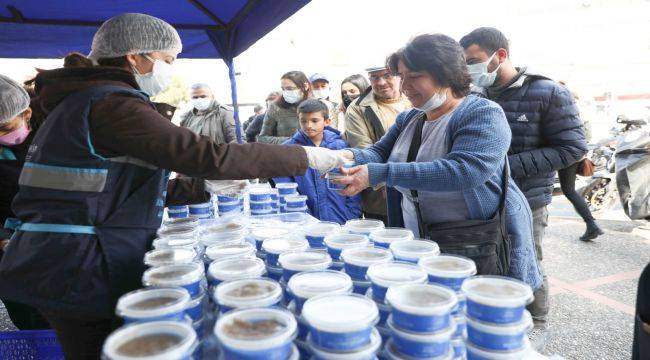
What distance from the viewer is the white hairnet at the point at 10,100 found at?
8.43 feet

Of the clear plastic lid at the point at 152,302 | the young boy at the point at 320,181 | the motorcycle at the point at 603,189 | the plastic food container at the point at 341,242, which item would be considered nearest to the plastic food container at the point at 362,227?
the plastic food container at the point at 341,242

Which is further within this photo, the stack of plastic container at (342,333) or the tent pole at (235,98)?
the tent pole at (235,98)

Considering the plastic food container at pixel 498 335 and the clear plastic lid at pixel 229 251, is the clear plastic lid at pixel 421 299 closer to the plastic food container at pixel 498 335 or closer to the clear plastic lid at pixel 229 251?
the plastic food container at pixel 498 335

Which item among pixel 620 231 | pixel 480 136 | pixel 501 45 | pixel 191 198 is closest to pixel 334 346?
pixel 480 136

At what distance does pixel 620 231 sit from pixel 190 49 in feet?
22.6

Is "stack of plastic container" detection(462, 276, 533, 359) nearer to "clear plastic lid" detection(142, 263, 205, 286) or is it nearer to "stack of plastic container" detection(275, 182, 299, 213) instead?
"clear plastic lid" detection(142, 263, 205, 286)

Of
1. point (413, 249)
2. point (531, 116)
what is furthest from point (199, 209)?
point (531, 116)

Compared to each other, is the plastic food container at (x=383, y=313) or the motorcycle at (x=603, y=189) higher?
the plastic food container at (x=383, y=313)

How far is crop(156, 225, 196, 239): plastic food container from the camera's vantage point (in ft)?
6.59

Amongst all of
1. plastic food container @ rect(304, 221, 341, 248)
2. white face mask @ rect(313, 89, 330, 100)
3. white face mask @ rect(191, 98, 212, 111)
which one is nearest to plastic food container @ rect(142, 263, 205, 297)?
plastic food container @ rect(304, 221, 341, 248)

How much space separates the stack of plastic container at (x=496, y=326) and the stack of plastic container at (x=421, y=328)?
0.06m

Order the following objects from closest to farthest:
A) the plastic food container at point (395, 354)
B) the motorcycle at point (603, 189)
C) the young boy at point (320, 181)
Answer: the plastic food container at point (395, 354), the young boy at point (320, 181), the motorcycle at point (603, 189)

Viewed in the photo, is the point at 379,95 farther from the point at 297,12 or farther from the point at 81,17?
the point at 81,17

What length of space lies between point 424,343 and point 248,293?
58 cm
